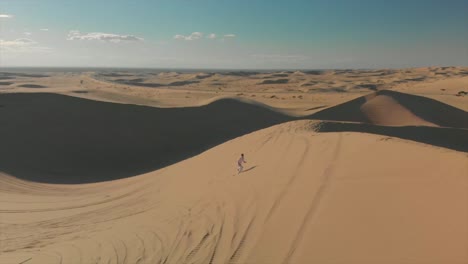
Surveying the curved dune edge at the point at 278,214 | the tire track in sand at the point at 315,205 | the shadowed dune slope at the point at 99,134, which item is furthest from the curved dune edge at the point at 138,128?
the tire track in sand at the point at 315,205

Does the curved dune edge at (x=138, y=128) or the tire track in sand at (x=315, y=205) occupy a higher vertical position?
the tire track in sand at (x=315, y=205)

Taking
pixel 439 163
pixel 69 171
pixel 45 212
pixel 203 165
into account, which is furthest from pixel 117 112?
pixel 439 163

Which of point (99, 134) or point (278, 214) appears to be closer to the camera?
point (278, 214)

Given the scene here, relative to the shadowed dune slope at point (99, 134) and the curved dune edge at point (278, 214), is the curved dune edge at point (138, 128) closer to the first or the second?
the shadowed dune slope at point (99, 134)

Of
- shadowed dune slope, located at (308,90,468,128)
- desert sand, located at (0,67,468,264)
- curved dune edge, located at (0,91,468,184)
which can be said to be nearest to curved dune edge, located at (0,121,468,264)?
desert sand, located at (0,67,468,264)

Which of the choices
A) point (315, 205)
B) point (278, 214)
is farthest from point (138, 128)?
point (315, 205)

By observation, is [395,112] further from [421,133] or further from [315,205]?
[315,205]

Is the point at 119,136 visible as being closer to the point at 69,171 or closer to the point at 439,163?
the point at 69,171
